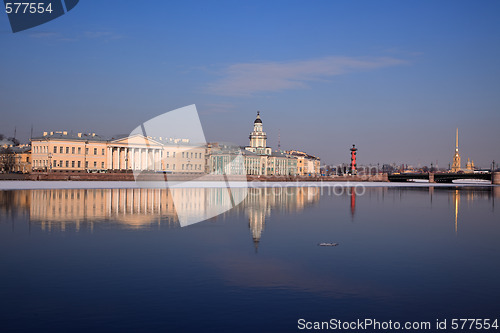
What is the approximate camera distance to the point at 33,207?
2883 centimetres

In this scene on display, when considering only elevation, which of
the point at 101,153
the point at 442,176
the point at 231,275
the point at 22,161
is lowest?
the point at 231,275

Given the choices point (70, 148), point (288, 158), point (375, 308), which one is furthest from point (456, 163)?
point (375, 308)

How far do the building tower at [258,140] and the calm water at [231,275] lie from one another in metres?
128

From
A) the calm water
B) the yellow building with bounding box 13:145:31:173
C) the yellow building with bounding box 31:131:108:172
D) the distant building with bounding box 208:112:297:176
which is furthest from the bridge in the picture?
the calm water

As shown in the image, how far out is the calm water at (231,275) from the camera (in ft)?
29.1

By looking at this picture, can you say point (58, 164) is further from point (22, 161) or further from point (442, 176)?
point (442, 176)

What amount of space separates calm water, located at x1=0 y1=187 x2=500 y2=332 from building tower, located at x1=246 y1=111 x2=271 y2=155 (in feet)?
419

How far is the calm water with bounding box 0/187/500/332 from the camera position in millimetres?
8867

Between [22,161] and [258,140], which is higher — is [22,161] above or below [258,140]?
below

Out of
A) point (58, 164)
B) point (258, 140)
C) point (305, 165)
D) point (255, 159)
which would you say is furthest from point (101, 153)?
point (305, 165)

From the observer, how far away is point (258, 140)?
154 metres

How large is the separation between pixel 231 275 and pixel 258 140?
143 meters

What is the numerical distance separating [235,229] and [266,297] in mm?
10989

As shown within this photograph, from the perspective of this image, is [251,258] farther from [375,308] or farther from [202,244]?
[375,308]
